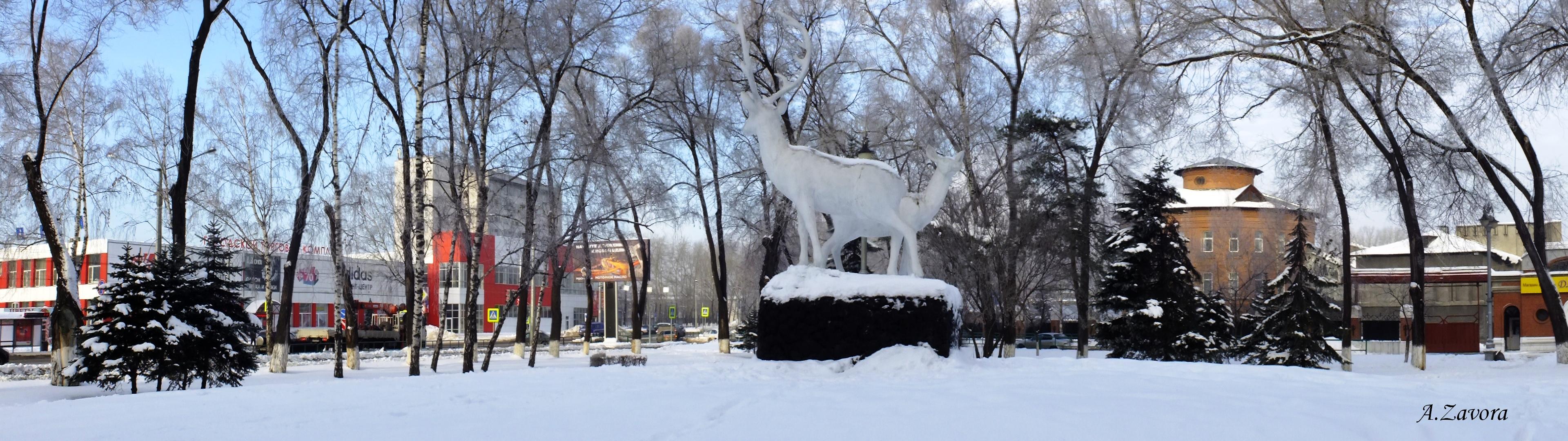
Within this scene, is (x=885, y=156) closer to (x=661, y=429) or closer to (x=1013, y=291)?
(x=1013, y=291)

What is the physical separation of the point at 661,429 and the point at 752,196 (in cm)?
2123

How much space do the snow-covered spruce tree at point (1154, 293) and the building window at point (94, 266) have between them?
45.0 metres

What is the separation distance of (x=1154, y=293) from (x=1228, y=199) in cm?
4216

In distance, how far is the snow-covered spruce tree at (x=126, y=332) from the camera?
1182cm

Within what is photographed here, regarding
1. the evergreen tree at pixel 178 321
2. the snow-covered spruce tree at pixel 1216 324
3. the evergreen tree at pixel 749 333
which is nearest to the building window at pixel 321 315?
the evergreen tree at pixel 749 333

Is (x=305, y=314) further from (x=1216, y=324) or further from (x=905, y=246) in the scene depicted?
(x=905, y=246)

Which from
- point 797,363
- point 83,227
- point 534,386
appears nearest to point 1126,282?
point 797,363

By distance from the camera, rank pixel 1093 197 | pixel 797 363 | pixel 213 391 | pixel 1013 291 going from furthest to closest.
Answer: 1. pixel 1093 197
2. pixel 1013 291
3. pixel 797 363
4. pixel 213 391

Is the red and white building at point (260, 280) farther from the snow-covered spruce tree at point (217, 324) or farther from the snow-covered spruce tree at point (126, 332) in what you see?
the snow-covered spruce tree at point (126, 332)

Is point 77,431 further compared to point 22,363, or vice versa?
point 22,363

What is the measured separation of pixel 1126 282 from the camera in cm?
2408

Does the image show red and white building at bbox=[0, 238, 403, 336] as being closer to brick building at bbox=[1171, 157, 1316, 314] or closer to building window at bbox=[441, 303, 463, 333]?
building window at bbox=[441, 303, 463, 333]

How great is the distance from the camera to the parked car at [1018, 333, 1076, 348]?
42.0 metres

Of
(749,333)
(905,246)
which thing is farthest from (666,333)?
(905,246)
